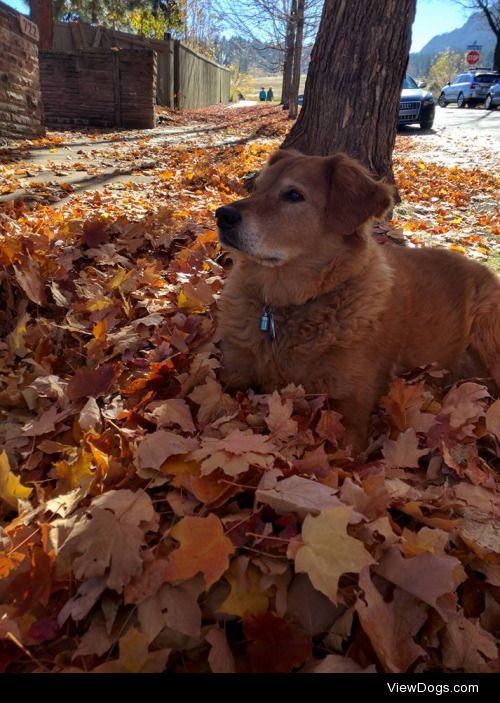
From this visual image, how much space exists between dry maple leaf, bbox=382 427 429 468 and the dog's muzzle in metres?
1.35

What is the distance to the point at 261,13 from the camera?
959 inches

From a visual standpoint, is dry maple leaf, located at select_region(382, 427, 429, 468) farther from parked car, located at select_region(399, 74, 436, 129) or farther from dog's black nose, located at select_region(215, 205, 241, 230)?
parked car, located at select_region(399, 74, 436, 129)

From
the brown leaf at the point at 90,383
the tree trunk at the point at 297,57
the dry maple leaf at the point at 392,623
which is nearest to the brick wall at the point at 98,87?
the tree trunk at the point at 297,57

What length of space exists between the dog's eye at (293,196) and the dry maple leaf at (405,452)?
1449 mm

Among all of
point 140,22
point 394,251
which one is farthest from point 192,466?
point 140,22

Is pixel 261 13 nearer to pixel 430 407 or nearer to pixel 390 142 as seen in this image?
pixel 390 142

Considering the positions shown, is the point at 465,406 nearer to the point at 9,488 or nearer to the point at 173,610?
the point at 173,610

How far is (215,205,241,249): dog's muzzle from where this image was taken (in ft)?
8.90

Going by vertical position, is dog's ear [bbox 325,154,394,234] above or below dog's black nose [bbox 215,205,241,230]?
above

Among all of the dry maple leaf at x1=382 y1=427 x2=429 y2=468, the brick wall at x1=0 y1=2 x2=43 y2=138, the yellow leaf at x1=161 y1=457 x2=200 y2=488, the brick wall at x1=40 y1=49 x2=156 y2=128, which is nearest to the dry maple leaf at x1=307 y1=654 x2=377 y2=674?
the yellow leaf at x1=161 y1=457 x2=200 y2=488

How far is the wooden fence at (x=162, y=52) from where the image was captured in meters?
22.5

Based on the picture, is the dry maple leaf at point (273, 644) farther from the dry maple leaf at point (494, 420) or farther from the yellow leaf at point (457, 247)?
the yellow leaf at point (457, 247)

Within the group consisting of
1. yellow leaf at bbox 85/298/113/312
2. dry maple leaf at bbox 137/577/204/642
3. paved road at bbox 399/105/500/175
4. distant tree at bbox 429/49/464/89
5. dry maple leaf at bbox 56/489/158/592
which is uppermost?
distant tree at bbox 429/49/464/89

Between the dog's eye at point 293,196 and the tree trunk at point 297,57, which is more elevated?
the tree trunk at point 297,57
